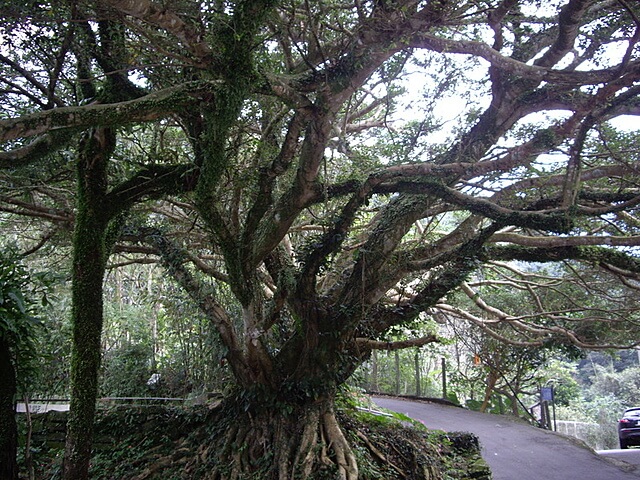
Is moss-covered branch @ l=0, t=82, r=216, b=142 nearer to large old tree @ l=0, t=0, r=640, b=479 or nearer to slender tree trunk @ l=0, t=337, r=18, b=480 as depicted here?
large old tree @ l=0, t=0, r=640, b=479

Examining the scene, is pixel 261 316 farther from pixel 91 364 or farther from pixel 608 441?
pixel 608 441

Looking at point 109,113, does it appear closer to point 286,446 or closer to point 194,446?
point 286,446

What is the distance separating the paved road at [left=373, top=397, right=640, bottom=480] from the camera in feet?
26.4

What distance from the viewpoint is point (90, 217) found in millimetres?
5758

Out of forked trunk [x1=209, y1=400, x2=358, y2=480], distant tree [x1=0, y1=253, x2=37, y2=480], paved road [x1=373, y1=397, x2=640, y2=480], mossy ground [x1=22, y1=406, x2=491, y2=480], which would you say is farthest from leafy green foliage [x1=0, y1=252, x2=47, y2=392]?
paved road [x1=373, y1=397, x2=640, y2=480]

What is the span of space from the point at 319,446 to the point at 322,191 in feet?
11.4

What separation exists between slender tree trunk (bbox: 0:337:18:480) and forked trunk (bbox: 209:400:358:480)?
8.68ft

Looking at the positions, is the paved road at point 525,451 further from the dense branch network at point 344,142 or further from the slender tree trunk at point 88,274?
the slender tree trunk at point 88,274

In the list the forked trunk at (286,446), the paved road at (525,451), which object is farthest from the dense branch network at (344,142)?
the paved road at (525,451)

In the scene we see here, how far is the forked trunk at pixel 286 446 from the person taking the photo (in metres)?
6.21

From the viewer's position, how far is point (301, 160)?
18.8 ft

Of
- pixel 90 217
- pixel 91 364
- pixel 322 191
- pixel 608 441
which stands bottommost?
pixel 608 441

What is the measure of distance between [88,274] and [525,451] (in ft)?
28.7

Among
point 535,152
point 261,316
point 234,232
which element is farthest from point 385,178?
point 261,316
